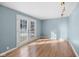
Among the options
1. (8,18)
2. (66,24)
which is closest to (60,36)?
(66,24)

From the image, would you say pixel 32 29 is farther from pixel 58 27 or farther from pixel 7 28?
pixel 7 28

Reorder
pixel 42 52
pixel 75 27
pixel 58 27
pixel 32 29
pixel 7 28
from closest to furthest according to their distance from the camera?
pixel 7 28, pixel 75 27, pixel 42 52, pixel 32 29, pixel 58 27

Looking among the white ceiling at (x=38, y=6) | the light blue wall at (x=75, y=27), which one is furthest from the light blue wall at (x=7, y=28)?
the light blue wall at (x=75, y=27)

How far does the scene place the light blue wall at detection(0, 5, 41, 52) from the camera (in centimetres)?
303

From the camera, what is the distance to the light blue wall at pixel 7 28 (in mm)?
3031

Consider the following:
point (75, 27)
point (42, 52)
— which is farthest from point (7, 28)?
point (75, 27)

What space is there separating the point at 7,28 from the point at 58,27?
3607 mm

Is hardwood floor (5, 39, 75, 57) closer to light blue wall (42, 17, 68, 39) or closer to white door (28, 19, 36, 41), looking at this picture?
white door (28, 19, 36, 41)

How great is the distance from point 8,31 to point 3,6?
0.67 m

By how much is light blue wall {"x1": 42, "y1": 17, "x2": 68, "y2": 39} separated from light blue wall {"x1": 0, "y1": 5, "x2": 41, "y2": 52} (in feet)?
9.29

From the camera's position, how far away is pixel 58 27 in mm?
6375

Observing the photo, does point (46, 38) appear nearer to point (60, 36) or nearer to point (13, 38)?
point (60, 36)

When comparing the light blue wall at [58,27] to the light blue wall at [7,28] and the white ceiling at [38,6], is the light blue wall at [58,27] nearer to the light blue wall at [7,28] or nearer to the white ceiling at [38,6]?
the white ceiling at [38,6]

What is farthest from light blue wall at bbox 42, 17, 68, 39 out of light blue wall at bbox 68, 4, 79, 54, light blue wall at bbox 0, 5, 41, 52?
light blue wall at bbox 0, 5, 41, 52
